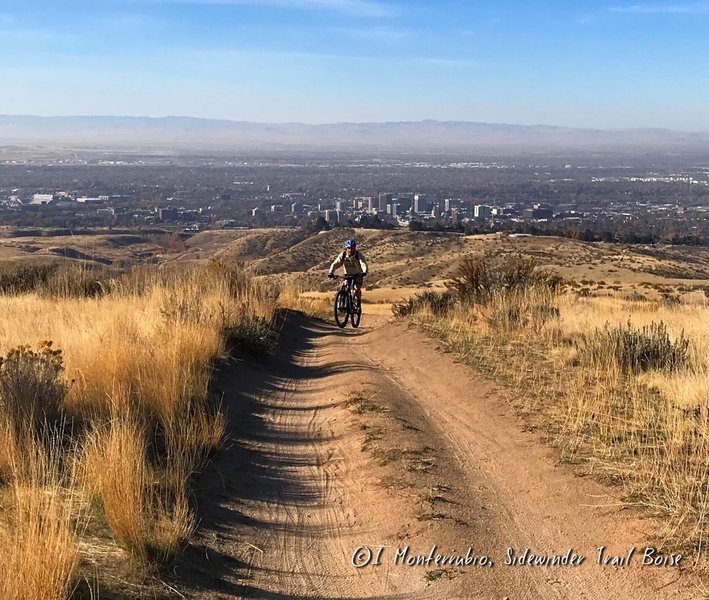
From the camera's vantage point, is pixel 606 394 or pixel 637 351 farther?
pixel 637 351

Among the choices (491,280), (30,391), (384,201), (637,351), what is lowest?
(637,351)

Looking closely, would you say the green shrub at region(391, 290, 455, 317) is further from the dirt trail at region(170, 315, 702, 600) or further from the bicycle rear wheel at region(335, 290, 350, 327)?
the dirt trail at region(170, 315, 702, 600)

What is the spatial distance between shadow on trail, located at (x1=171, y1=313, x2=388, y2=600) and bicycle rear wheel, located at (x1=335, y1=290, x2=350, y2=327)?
575 centimetres

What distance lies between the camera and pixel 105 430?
567 centimetres

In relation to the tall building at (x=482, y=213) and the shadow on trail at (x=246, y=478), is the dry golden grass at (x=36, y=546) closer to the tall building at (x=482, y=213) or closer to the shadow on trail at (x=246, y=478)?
the shadow on trail at (x=246, y=478)

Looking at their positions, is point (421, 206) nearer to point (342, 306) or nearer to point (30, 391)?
point (342, 306)

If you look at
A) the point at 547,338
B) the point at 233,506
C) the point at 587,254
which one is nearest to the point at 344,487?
the point at 233,506

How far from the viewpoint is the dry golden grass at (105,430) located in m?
4.14

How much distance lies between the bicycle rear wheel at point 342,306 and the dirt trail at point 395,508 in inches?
293

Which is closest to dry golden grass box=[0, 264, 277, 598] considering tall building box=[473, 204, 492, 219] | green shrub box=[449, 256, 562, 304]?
green shrub box=[449, 256, 562, 304]

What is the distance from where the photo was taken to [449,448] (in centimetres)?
713

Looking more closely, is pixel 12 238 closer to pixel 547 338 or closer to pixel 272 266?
pixel 272 266

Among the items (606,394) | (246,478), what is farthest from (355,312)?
(246,478)

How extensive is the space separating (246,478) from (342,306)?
10676mm
